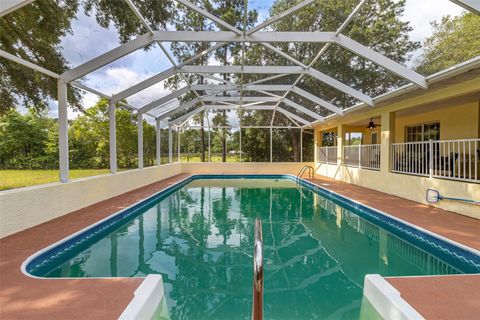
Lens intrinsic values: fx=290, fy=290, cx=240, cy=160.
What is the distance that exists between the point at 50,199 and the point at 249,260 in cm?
431

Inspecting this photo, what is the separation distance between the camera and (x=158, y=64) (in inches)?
320

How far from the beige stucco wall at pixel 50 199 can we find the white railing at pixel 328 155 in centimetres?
1016

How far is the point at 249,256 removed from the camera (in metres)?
4.67

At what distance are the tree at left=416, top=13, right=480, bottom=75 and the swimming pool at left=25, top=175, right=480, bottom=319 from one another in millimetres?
3494

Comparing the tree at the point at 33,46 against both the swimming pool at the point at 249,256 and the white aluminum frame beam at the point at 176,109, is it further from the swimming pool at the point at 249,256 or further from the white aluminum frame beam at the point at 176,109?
the white aluminum frame beam at the point at 176,109

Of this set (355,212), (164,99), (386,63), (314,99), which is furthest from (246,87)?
(355,212)

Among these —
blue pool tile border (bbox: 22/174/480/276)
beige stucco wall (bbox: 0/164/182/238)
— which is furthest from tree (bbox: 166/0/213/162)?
blue pool tile border (bbox: 22/174/480/276)

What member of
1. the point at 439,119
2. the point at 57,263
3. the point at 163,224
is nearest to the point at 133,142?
the point at 163,224

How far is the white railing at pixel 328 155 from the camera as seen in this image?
14883 millimetres

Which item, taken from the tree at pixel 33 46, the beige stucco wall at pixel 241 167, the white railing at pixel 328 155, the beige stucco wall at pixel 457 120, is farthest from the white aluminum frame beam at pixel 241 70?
the beige stucco wall at pixel 241 167

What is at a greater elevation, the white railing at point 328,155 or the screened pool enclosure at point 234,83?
the screened pool enclosure at point 234,83

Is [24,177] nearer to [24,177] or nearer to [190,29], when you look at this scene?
[24,177]

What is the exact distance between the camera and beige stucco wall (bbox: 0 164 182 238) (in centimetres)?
489

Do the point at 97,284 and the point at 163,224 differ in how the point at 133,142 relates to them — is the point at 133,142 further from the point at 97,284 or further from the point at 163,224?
the point at 97,284
